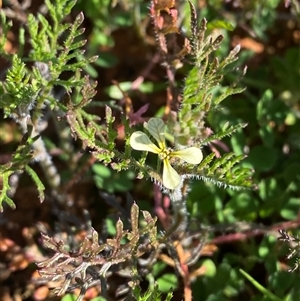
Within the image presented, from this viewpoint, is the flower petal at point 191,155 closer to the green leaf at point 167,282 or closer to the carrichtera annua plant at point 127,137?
the carrichtera annua plant at point 127,137

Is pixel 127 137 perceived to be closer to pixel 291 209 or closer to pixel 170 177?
pixel 170 177

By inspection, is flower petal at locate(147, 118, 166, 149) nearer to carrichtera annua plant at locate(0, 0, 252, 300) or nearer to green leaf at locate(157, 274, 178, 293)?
carrichtera annua plant at locate(0, 0, 252, 300)

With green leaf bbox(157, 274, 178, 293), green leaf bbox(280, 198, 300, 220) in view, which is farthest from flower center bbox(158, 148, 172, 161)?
green leaf bbox(280, 198, 300, 220)

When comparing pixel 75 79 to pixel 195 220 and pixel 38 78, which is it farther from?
pixel 195 220

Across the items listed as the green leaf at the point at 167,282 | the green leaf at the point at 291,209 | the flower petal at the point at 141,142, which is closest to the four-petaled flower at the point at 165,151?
the flower petal at the point at 141,142

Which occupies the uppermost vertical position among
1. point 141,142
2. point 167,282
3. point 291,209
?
point 141,142

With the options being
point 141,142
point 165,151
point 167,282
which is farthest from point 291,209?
point 141,142
